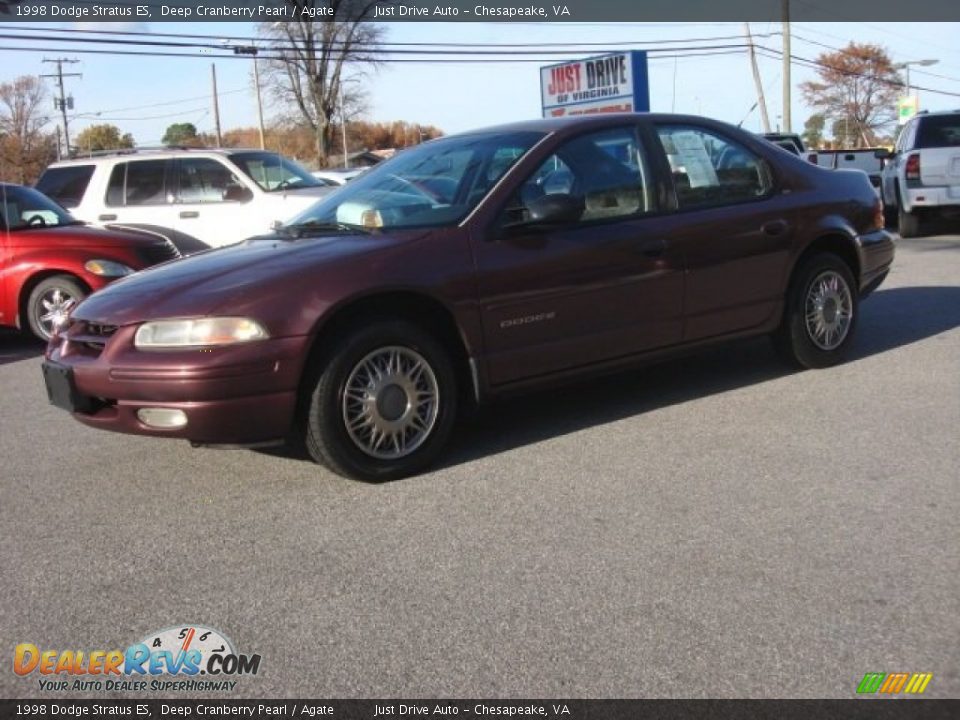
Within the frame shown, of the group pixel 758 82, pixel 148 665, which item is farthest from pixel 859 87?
pixel 148 665

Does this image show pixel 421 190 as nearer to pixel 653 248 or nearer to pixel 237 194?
pixel 653 248

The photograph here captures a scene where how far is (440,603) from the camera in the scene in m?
3.27

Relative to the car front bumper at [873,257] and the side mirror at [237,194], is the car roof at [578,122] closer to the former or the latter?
the car front bumper at [873,257]

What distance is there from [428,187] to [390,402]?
4.16 feet

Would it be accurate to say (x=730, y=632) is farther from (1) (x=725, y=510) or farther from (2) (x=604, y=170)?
(2) (x=604, y=170)

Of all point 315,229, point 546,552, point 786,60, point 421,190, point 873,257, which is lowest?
point 546,552

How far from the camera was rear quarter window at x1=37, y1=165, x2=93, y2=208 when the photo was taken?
38.7 feet

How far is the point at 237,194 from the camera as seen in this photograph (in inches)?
456

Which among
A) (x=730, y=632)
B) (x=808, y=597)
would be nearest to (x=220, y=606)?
(x=730, y=632)

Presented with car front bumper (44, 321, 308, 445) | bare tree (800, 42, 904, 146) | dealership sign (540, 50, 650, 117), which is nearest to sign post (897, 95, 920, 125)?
bare tree (800, 42, 904, 146)

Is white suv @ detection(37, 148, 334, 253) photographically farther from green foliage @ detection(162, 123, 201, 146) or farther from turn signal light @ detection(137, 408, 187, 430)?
green foliage @ detection(162, 123, 201, 146)

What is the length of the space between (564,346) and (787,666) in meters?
2.42

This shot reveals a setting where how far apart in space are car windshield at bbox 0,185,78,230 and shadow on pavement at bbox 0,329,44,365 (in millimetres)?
1146

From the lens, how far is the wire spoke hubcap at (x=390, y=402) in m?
4.42
